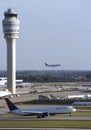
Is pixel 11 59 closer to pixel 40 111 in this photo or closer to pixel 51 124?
pixel 40 111

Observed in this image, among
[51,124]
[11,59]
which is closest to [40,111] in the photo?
[51,124]

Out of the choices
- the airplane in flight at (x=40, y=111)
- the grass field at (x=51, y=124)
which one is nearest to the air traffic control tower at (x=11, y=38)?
the airplane in flight at (x=40, y=111)

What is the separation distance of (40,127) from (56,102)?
6026cm

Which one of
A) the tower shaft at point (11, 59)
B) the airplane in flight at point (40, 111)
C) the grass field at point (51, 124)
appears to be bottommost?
the grass field at point (51, 124)

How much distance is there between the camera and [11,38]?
19162 cm

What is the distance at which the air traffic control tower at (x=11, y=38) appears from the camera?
626 ft

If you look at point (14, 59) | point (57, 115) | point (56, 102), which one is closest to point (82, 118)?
point (57, 115)

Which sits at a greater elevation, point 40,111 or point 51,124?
point 40,111

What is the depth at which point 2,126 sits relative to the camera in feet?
281

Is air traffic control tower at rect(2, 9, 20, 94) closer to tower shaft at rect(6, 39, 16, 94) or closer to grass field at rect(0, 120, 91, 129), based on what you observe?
tower shaft at rect(6, 39, 16, 94)

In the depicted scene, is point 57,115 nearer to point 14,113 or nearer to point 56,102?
point 14,113

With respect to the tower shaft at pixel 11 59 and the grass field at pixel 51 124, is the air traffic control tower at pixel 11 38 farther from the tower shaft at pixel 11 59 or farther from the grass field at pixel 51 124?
the grass field at pixel 51 124

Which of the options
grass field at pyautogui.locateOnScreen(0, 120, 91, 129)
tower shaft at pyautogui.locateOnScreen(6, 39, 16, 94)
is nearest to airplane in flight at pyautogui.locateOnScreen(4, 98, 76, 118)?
grass field at pyautogui.locateOnScreen(0, 120, 91, 129)

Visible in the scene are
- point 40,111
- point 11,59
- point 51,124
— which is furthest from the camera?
point 11,59
